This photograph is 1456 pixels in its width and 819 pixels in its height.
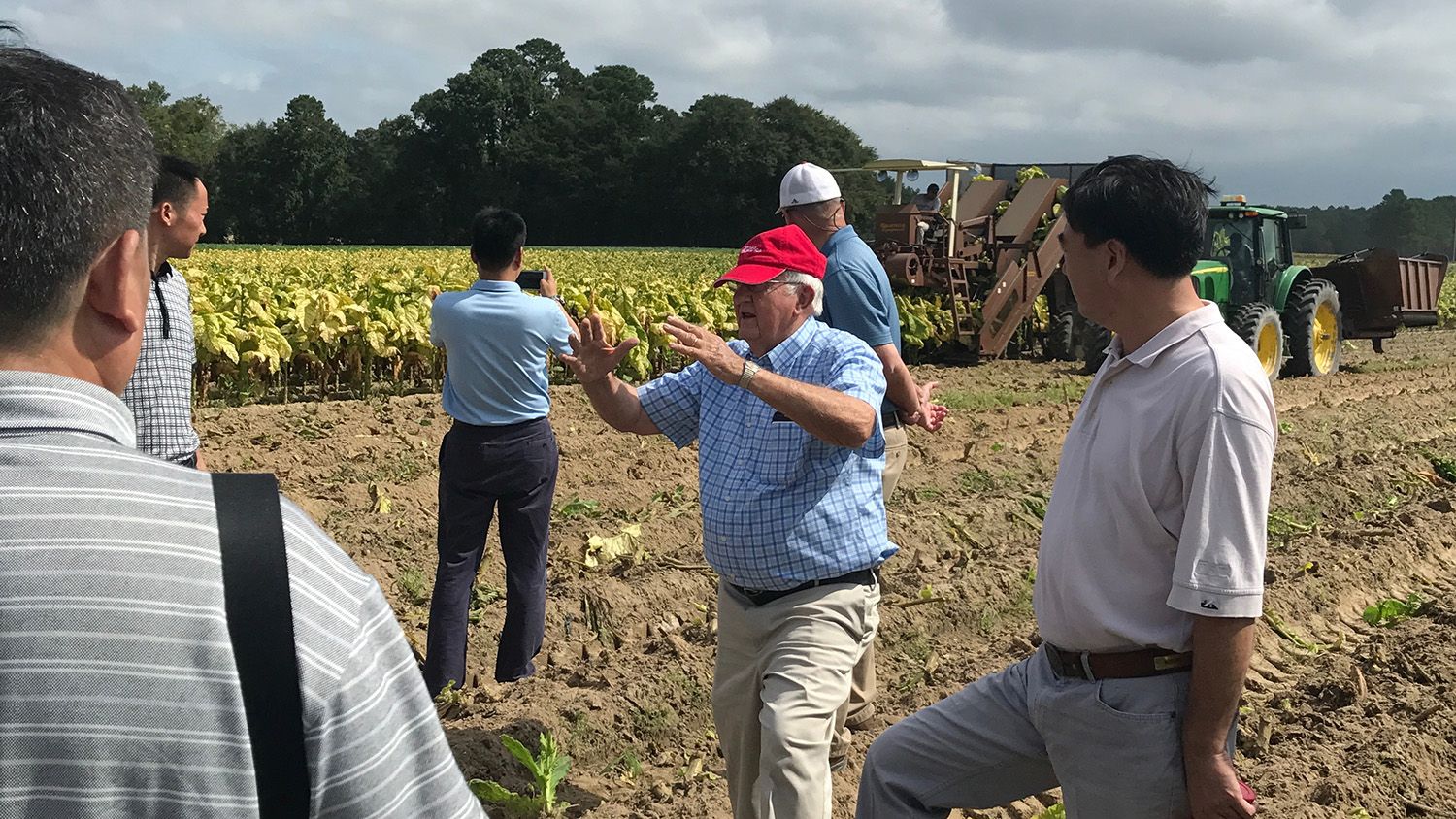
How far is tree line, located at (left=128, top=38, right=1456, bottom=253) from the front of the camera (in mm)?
69812

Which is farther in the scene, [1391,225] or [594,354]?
[1391,225]

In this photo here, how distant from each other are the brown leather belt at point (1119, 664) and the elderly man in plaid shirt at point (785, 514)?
0.87 metres

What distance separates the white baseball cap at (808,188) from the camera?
522 cm

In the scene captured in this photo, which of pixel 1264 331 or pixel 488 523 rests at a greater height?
pixel 1264 331

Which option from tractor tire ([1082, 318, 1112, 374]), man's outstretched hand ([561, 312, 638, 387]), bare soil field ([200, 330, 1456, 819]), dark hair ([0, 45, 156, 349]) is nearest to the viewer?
dark hair ([0, 45, 156, 349])

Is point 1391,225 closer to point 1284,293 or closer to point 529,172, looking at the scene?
point 529,172

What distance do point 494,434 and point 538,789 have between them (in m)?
1.53

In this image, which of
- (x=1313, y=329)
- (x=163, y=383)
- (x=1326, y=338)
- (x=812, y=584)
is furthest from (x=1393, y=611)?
(x=1326, y=338)

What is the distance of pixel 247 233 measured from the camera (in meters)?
73.2

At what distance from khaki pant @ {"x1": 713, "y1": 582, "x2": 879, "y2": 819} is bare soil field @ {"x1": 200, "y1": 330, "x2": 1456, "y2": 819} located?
0.99 m

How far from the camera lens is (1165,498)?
106 inches

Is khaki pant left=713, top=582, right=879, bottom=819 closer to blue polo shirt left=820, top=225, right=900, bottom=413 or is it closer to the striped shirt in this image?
blue polo shirt left=820, top=225, right=900, bottom=413

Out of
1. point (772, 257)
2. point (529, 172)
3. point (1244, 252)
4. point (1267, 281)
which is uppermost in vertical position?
point (529, 172)

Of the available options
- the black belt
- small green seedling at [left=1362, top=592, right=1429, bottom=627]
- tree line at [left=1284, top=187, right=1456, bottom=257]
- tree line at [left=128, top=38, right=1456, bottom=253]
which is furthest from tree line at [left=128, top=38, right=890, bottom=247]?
the black belt
